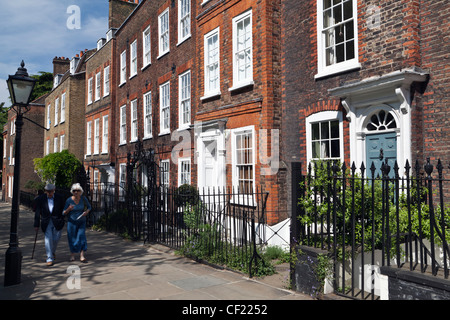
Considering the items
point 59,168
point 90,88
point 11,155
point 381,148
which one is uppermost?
point 90,88

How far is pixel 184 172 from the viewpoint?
586 inches

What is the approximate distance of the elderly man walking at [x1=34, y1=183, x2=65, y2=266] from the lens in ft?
27.3

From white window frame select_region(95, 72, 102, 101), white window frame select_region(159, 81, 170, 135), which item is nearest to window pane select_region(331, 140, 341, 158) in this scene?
white window frame select_region(159, 81, 170, 135)

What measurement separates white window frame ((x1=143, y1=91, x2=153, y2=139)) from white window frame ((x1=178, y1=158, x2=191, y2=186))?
3.32 meters

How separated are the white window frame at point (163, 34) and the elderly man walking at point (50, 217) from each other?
9.32 meters

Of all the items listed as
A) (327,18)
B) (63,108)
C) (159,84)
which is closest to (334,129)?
(327,18)

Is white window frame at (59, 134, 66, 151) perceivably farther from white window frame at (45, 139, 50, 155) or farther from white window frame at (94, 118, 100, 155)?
white window frame at (94, 118, 100, 155)

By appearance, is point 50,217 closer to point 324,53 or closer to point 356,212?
point 356,212

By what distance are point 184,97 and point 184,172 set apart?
9.50 ft

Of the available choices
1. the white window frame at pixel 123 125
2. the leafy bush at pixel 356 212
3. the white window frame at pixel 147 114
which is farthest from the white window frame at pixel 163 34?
the leafy bush at pixel 356 212

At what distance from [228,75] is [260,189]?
380 cm

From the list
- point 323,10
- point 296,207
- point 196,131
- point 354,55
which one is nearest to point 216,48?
point 196,131

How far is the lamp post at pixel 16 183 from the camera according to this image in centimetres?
683

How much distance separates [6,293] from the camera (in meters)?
6.35
